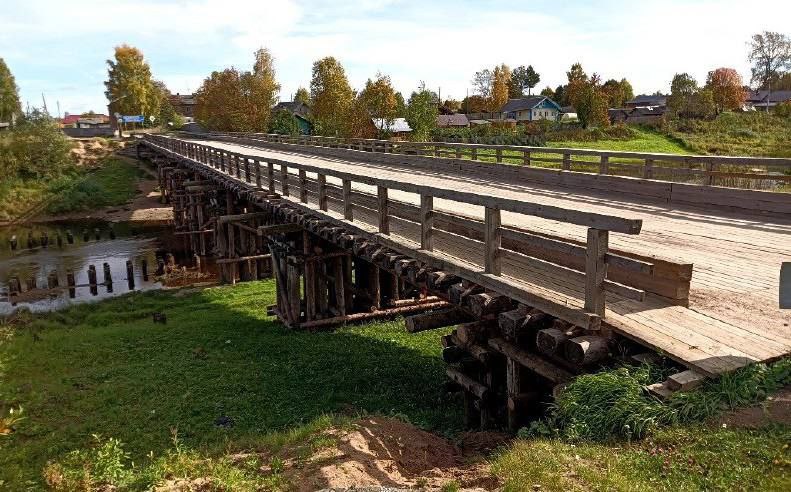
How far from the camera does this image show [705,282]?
22.7 ft

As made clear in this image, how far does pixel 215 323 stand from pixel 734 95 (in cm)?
6976

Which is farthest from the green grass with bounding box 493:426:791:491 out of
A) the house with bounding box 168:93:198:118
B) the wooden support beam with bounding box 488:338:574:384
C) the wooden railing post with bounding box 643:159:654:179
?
the house with bounding box 168:93:198:118

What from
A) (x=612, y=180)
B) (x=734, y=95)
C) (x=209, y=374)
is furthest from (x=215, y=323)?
(x=734, y=95)

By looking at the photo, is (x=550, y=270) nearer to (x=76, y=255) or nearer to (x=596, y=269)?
(x=596, y=269)

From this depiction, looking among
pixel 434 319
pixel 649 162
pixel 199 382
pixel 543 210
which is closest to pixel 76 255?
pixel 199 382

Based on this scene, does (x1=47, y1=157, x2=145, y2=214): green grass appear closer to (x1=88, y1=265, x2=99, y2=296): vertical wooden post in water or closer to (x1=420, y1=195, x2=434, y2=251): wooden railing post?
(x1=88, y1=265, x2=99, y2=296): vertical wooden post in water

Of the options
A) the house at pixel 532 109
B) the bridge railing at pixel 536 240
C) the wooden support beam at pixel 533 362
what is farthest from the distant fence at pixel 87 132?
the wooden support beam at pixel 533 362

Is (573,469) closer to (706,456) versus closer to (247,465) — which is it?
(706,456)

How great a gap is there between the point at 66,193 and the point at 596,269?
2151 inches

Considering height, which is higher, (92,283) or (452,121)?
(452,121)

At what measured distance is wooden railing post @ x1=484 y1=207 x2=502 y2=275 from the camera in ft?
22.9

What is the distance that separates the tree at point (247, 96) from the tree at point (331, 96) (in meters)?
11.8

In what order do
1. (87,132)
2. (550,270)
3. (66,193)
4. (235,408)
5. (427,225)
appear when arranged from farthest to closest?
(87,132) → (66,193) → (235,408) → (427,225) → (550,270)

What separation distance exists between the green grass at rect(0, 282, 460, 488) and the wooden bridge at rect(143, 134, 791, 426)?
Result: 59.3 inches
